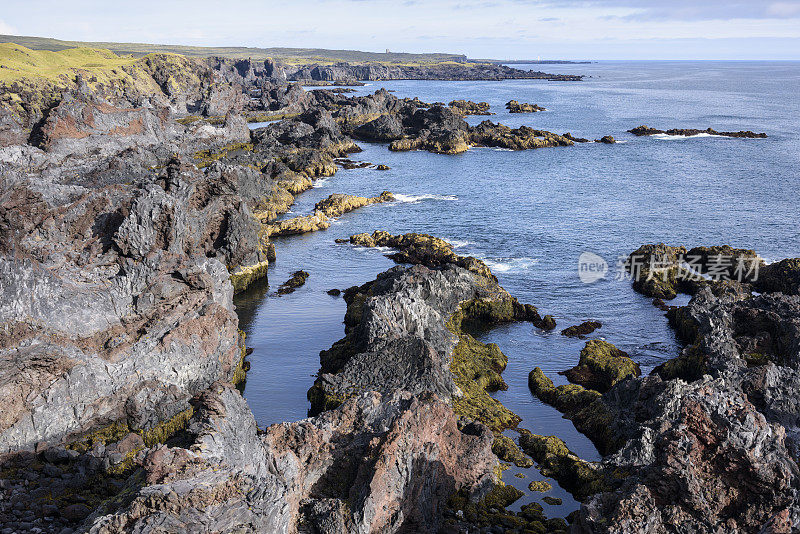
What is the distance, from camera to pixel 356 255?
56.6 metres

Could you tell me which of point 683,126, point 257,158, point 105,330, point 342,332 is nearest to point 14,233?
point 105,330

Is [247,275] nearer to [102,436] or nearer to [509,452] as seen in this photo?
[102,436]

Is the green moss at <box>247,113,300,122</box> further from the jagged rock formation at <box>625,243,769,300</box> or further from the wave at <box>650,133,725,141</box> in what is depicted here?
the jagged rock formation at <box>625,243,769,300</box>

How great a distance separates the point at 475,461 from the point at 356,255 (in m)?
35.5

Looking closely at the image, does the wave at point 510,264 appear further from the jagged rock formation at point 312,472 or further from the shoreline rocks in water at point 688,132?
the shoreline rocks in water at point 688,132

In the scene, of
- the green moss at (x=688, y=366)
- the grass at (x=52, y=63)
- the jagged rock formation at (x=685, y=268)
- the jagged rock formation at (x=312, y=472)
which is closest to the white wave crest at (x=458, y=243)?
the jagged rock formation at (x=685, y=268)

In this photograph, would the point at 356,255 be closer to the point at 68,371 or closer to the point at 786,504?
the point at 68,371

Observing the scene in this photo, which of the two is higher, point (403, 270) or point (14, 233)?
point (14, 233)

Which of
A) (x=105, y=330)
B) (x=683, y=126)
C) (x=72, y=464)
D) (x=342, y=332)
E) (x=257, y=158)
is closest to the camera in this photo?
(x=72, y=464)

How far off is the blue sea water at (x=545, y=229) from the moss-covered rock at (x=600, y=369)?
103 cm

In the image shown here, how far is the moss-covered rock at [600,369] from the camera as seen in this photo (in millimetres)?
33250

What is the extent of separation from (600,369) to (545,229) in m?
32.8

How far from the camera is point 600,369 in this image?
34188 millimetres

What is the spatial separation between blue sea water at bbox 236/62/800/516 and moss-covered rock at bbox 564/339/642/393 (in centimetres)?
103
